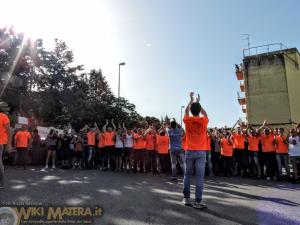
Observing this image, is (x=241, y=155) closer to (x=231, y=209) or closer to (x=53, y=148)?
(x=231, y=209)

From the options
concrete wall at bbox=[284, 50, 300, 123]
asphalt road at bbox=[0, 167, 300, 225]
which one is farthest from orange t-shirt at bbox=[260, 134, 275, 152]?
concrete wall at bbox=[284, 50, 300, 123]

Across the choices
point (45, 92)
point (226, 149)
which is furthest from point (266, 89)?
point (45, 92)

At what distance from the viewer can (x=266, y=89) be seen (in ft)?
110

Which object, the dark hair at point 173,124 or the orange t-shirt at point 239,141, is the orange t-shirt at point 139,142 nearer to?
the dark hair at point 173,124

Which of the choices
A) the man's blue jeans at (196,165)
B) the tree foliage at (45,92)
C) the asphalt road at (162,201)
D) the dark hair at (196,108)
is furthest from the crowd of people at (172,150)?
the tree foliage at (45,92)

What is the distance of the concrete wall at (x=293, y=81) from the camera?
→ 32.9m

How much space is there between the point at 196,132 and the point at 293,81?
32.2m

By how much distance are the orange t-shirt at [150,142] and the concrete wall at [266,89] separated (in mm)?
22155

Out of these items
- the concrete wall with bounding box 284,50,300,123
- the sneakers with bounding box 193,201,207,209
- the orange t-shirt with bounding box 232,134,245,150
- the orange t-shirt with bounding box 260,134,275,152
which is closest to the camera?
the sneakers with bounding box 193,201,207,209

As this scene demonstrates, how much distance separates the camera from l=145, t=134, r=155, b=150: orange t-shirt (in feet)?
44.7

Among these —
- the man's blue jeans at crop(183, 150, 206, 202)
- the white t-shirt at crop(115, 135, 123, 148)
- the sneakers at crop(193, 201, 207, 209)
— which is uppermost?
the white t-shirt at crop(115, 135, 123, 148)

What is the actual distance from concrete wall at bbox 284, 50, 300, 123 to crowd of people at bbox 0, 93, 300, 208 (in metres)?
21.2

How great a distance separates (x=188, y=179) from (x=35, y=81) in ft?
129

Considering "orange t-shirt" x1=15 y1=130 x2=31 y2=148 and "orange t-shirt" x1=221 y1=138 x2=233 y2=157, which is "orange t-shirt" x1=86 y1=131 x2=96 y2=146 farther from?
"orange t-shirt" x1=221 y1=138 x2=233 y2=157
